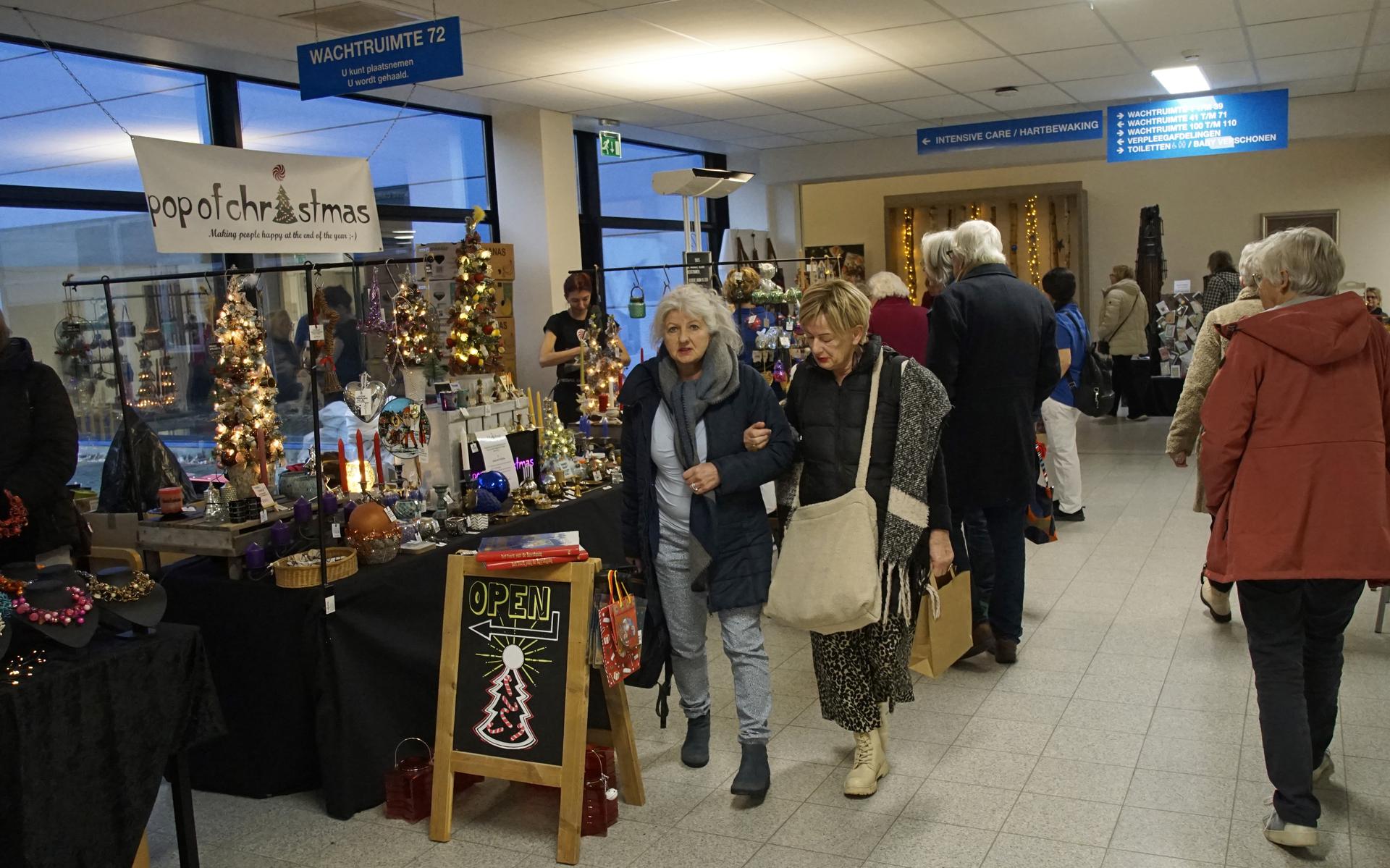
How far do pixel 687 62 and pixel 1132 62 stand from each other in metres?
3.43

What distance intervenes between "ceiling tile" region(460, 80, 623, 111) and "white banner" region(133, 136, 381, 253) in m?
2.65

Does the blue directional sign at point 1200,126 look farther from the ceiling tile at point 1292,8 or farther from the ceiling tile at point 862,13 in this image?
the ceiling tile at point 862,13

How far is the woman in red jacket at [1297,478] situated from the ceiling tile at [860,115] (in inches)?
293

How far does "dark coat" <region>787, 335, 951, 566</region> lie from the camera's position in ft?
10.6

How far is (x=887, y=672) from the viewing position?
3.40 meters

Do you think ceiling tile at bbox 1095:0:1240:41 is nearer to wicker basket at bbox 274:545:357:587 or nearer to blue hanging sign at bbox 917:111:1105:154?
blue hanging sign at bbox 917:111:1105:154

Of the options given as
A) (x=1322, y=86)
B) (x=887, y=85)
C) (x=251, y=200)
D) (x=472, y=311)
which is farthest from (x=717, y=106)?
(x=472, y=311)

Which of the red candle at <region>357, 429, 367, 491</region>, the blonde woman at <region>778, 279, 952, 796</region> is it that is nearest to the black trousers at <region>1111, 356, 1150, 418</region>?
the blonde woman at <region>778, 279, 952, 796</region>

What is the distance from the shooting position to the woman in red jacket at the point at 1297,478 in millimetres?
2736

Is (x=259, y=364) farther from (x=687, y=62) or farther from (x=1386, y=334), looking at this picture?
(x=687, y=62)

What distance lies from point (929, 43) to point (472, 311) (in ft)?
13.6

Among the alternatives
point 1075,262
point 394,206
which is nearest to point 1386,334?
point 394,206

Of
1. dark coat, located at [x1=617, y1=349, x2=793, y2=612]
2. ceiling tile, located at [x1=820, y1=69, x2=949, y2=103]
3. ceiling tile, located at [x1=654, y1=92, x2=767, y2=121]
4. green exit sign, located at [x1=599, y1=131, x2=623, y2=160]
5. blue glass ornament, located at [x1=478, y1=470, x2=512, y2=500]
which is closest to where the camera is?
dark coat, located at [x1=617, y1=349, x2=793, y2=612]

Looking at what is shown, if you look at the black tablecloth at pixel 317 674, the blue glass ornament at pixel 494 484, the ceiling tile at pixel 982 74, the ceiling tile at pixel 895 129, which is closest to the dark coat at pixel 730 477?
the black tablecloth at pixel 317 674
